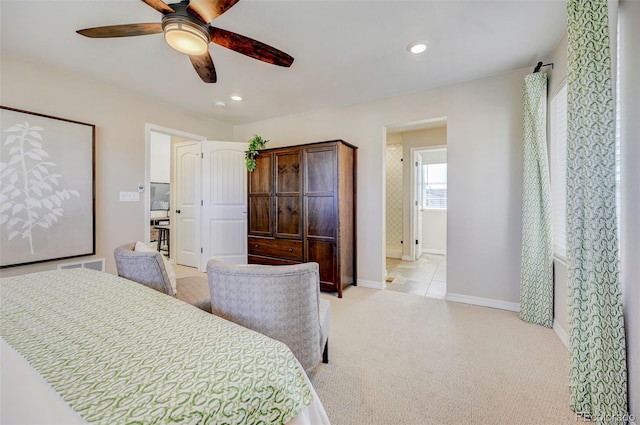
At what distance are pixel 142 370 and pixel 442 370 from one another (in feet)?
6.02

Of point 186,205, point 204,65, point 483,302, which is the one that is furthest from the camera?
point 186,205

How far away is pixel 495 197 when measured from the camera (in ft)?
9.57

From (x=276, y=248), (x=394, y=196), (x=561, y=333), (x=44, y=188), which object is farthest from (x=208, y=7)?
(x=394, y=196)

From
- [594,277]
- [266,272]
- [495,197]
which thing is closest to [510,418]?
[594,277]

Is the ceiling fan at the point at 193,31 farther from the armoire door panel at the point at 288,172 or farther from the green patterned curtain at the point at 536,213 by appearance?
the green patterned curtain at the point at 536,213

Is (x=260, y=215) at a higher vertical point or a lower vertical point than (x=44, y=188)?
lower

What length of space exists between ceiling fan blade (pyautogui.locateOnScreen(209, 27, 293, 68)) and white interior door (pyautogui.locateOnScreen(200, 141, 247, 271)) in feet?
8.51

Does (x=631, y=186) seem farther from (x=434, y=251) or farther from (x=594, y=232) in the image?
(x=434, y=251)

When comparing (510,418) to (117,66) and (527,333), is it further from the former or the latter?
(117,66)

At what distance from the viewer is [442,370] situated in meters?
1.86

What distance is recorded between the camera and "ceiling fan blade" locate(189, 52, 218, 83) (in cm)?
192

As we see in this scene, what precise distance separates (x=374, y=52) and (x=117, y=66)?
99.7 inches

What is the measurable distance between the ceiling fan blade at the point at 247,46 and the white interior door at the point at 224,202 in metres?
2.59

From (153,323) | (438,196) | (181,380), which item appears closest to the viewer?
(181,380)
